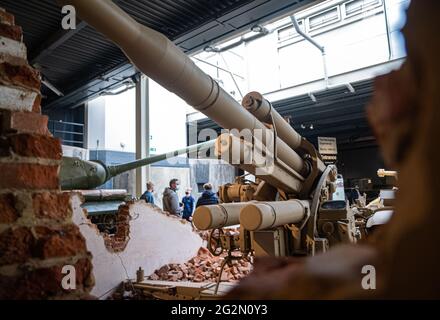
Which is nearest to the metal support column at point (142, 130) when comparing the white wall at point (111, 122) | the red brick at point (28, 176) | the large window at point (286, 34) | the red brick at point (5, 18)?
the white wall at point (111, 122)

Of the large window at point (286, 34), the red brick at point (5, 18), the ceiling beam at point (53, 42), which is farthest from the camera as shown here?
the large window at point (286, 34)

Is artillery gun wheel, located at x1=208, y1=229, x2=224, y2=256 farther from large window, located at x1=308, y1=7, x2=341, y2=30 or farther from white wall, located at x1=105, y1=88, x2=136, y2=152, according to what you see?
white wall, located at x1=105, y1=88, x2=136, y2=152

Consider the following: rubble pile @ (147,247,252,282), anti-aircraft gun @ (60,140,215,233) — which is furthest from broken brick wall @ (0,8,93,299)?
rubble pile @ (147,247,252,282)

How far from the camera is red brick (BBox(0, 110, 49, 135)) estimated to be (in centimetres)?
105

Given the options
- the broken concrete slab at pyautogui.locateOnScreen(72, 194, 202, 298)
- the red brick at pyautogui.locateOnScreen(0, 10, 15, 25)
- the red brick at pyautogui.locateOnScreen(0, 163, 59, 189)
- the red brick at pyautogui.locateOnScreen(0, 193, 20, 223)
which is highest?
the red brick at pyautogui.locateOnScreen(0, 10, 15, 25)

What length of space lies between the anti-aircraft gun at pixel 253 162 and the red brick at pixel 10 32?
0.29 m

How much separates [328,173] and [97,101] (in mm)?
8123

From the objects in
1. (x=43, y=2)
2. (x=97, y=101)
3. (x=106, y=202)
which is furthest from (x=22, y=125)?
(x=97, y=101)

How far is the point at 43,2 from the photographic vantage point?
4.28m

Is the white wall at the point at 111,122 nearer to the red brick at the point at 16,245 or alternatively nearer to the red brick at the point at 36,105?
the red brick at the point at 36,105

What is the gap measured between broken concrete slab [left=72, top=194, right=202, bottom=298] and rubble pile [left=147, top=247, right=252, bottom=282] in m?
0.11

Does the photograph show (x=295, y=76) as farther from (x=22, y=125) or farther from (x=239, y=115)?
(x=22, y=125)

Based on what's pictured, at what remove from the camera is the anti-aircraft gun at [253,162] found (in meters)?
1.65

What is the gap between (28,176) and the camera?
3.37ft
